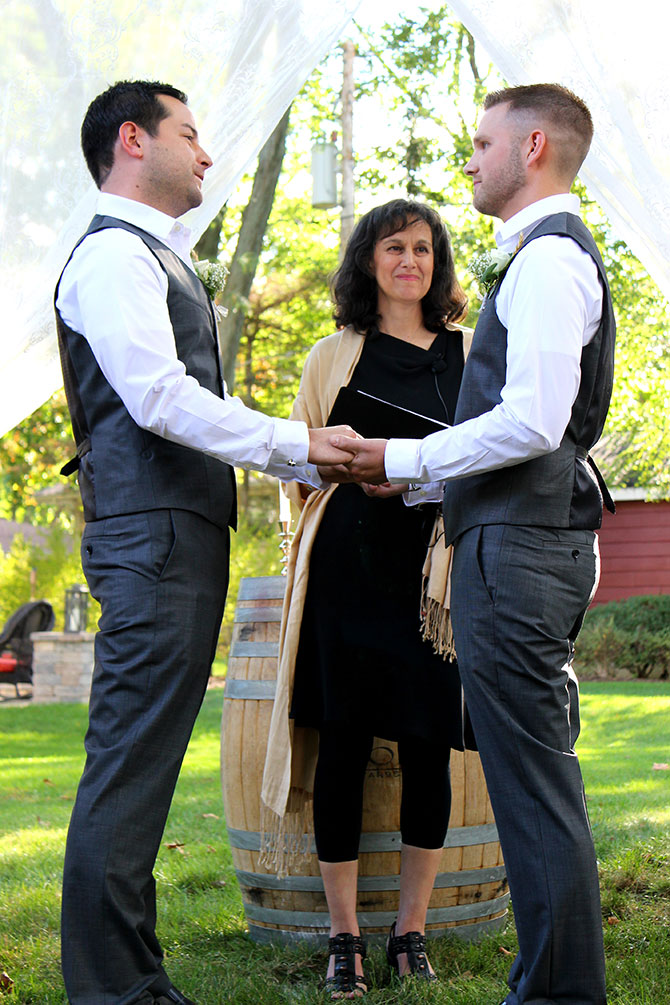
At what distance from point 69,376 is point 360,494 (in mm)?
969

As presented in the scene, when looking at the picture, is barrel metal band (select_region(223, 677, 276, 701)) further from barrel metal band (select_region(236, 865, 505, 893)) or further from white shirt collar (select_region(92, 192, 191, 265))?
white shirt collar (select_region(92, 192, 191, 265))

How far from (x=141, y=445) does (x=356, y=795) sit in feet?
4.00

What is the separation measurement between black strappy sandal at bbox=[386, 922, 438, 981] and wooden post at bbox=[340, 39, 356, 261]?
10.3 meters

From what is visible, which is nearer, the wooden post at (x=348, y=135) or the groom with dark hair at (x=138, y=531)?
the groom with dark hair at (x=138, y=531)

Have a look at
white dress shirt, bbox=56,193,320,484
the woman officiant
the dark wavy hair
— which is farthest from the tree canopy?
white dress shirt, bbox=56,193,320,484

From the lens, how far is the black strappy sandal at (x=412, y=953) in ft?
9.48

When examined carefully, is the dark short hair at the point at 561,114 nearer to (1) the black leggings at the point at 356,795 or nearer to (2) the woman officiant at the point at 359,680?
(2) the woman officiant at the point at 359,680

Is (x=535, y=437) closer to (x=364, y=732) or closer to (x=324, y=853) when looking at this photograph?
(x=364, y=732)

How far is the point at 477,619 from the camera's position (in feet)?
7.50

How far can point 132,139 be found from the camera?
2584mm

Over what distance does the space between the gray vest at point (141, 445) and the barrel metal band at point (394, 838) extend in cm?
114

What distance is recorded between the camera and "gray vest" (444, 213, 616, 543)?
7.48 ft

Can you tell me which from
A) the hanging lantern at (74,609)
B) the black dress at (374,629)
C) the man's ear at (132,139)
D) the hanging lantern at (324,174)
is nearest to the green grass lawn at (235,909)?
the black dress at (374,629)

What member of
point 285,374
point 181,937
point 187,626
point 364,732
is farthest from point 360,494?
point 285,374
